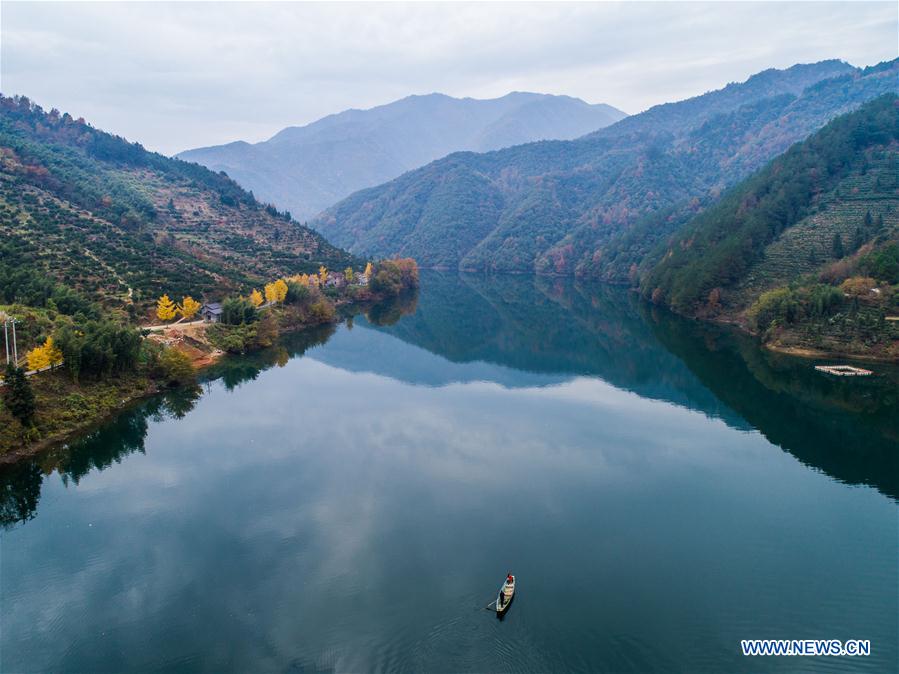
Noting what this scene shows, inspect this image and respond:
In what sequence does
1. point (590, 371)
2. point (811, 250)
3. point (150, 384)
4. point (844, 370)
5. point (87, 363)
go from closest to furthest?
point (87, 363) < point (150, 384) < point (844, 370) < point (590, 371) < point (811, 250)

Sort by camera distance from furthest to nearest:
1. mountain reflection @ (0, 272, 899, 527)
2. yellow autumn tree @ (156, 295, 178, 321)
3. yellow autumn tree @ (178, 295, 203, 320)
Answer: yellow autumn tree @ (178, 295, 203, 320), yellow autumn tree @ (156, 295, 178, 321), mountain reflection @ (0, 272, 899, 527)

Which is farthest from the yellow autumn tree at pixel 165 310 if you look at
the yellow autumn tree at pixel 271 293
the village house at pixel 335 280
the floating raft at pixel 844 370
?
the floating raft at pixel 844 370

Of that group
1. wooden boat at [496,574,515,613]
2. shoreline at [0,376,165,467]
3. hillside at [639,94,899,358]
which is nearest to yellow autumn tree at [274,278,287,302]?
shoreline at [0,376,165,467]

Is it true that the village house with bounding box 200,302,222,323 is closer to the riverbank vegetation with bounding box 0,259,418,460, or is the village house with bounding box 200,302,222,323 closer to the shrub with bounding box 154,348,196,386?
the riverbank vegetation with bounding box 0,259,418,460

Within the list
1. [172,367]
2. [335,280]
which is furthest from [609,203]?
[172,367]

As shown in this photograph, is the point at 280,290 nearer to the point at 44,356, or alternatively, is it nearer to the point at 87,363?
the point at 87,363

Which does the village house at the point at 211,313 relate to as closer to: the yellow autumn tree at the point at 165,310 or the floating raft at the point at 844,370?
the yellow autumn tree at the point at 165,310
